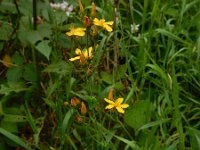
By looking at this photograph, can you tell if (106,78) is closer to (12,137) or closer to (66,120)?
(66,120)

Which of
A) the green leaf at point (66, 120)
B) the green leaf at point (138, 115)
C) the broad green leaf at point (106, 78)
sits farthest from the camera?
the broad green leaf at point (106, 78)

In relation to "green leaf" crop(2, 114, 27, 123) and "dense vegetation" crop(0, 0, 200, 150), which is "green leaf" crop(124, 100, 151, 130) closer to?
"dense vegetation" crop(0, 0, 200, 150)

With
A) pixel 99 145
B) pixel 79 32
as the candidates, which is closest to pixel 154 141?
pixel 99 145

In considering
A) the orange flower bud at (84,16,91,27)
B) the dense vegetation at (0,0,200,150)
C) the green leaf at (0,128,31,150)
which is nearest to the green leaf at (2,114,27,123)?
the dense vegetation at (0,0,200,150)

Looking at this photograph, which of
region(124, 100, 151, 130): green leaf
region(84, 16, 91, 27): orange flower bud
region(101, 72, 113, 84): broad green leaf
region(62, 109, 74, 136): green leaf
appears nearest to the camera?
region(84, 16, 91, 27): orange flower bud

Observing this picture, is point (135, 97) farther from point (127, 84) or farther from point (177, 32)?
point (177, 32)

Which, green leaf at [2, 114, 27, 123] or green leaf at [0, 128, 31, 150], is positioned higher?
green leaf at [2, 114, 27, 123]

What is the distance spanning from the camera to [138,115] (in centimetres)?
189

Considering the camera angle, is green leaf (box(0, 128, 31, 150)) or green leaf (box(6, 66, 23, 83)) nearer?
green leaf (box(0, 128, 31, 150))

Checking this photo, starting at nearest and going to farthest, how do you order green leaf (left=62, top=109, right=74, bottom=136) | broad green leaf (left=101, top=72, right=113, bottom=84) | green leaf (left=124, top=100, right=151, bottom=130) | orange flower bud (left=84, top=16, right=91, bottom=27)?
orange flower bud (left=84, top=16, right=91, bottom=27) < green leaf (left=62, top=109, right=74, bottom=136) < green leaf (left=124, top=100, right=151, bottom=130) < broad green leaf (left=101, top=72, right=113, bottom=84)

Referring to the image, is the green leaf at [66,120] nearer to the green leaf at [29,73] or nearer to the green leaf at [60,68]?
the green leaf at [60,68]

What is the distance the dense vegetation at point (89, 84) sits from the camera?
5.86 ft

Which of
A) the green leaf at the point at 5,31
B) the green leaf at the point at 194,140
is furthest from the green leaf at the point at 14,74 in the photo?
the green leaf at the point at 194,140

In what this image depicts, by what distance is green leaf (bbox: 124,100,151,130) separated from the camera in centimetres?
189
